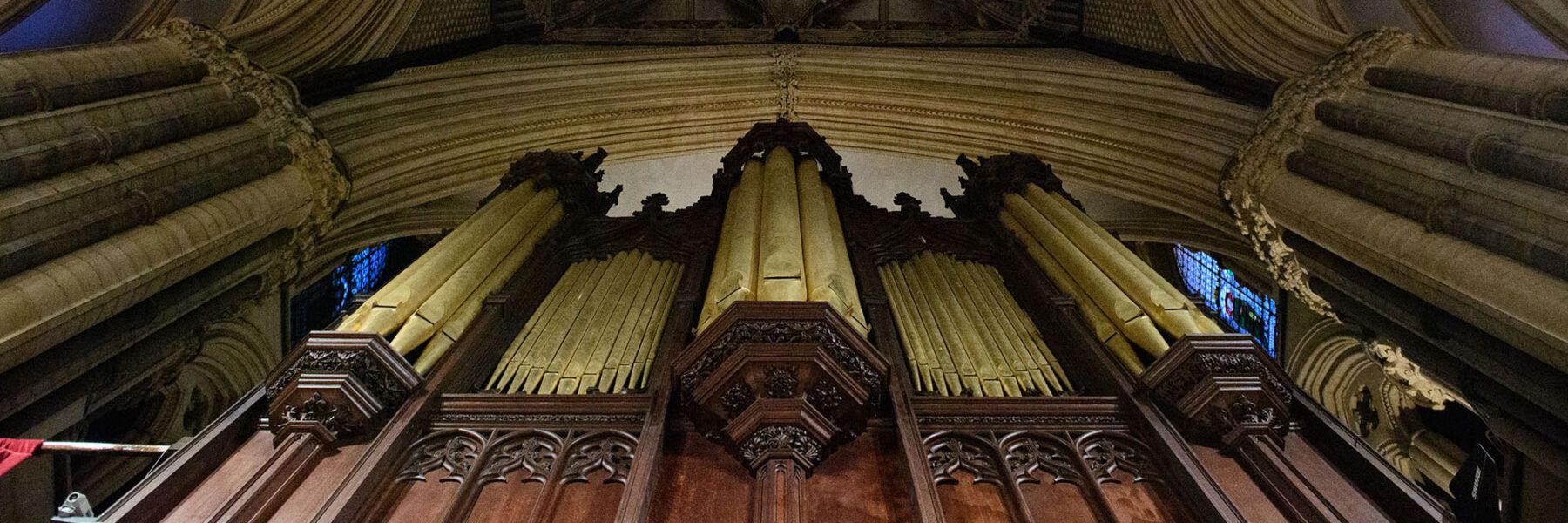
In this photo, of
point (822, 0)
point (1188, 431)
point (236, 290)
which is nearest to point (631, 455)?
point (1188, 431)

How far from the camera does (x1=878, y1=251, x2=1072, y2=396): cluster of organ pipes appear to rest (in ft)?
14.4

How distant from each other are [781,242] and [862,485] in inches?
67.2

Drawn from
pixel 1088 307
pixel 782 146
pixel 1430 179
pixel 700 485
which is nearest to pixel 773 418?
pixel 700 485

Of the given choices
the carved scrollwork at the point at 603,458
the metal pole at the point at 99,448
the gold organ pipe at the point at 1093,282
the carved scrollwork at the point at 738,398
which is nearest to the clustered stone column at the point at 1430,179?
the gold organ pipe at the point at 1093,282

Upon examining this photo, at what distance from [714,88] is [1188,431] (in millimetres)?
6702

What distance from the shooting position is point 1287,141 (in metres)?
6.13

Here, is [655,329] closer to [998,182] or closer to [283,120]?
[283,120]

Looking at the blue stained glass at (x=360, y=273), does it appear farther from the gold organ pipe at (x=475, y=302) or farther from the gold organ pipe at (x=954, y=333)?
the gold organ pipe at (x=954, y=333)

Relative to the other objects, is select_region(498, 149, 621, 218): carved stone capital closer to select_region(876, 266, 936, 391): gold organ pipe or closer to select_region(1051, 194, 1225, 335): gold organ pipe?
select_region(876, 266, 936, 391): gold organ pipe

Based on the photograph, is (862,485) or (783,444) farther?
(862,485)

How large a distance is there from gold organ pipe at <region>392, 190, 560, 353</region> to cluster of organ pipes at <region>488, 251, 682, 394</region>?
342mm

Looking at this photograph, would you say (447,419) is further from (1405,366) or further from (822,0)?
(822,0)

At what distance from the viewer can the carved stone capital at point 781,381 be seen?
11.1 feet

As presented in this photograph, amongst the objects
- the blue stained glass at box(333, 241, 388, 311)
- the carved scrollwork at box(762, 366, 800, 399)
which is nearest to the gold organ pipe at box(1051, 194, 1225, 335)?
the carved scrollwork at box(762, 366, 800, 399)
